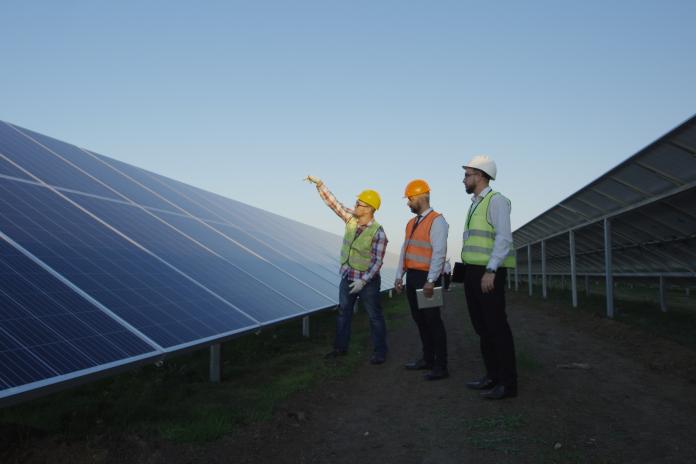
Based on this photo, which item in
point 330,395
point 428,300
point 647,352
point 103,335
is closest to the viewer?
point 103,335

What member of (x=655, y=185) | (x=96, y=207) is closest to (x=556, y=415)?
(x=96, y=207)

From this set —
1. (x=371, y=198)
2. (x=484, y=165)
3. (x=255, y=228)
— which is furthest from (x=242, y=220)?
(x=484, y=165)

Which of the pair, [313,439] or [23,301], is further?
[313,439]

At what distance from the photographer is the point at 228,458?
353 cm

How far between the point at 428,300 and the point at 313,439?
2.31 meters

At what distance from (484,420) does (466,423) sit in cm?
16

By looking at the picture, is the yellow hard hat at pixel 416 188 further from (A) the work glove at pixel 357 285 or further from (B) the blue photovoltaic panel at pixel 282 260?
(B) the blue photovoltaic panel at pixel 282 260

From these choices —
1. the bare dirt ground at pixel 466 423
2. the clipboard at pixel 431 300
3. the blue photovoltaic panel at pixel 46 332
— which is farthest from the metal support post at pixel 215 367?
the clipboard at pixel 431 300

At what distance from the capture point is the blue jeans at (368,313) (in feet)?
23.4

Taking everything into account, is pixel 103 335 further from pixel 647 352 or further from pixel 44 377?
pixel 647 352

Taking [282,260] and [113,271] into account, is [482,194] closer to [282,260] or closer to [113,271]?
[113,271]

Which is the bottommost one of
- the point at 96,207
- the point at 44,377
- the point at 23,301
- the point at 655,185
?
the point at 44,377

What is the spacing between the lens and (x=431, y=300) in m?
5.77

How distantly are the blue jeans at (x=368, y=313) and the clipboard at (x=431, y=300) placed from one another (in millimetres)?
1402
